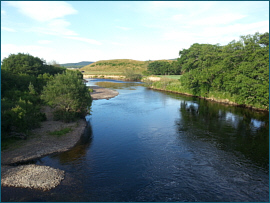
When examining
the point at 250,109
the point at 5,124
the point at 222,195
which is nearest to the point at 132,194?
the point at 222,195

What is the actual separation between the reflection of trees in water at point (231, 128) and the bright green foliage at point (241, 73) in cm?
424

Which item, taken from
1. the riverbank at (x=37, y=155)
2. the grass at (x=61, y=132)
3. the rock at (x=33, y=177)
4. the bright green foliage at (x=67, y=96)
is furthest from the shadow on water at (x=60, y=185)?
the bright green foliage at (x=67, y=96)

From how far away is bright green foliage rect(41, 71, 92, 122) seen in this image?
3497cm

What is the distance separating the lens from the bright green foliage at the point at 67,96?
34969 mm

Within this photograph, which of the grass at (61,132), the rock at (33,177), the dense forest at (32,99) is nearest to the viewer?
the rock at (33,177)

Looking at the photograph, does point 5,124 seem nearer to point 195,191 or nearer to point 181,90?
point 195,191

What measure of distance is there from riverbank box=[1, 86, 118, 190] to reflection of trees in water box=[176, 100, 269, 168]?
17996mm

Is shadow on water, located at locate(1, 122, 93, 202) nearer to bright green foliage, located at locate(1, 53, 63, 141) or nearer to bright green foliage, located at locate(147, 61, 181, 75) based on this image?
bright green foliage, located at locate(1, 53, 63, 141)

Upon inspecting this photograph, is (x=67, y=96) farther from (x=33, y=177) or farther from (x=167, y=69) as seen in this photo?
A: (x=167, y=69)

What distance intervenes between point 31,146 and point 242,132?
3130cm

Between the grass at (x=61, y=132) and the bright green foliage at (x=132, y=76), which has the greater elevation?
the bright green foliage at (x=132, y=76)

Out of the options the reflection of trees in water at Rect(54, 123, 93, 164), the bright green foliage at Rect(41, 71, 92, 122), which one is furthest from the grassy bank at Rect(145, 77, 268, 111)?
the reflection of trees in water at Rect(54, 123, 93, 164)

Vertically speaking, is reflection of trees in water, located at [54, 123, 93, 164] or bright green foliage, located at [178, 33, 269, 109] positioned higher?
bright green foliage, located at [178, 33, 269, 109]

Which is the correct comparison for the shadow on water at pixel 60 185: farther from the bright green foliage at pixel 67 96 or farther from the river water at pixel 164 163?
the bright green foliage at pixel 67 96
